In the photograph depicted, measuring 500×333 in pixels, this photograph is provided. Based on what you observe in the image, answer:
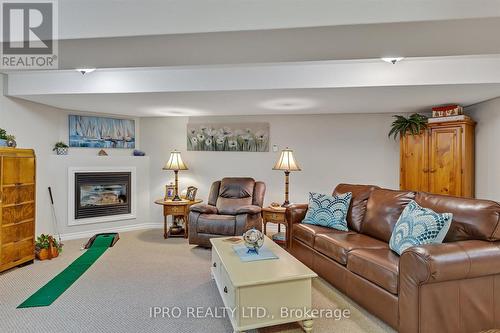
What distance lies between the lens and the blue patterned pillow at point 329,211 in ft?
10.1

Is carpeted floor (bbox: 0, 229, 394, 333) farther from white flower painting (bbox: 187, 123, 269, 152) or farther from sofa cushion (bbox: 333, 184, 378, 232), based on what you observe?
white flower painting (bbox: 187, 123, 269, 152)

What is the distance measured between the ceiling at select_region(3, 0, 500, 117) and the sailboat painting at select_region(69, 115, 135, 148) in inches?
26.2

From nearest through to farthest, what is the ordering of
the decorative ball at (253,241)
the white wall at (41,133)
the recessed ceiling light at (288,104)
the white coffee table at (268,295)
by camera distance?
the white coffee table at (268,295), the decorative ball at (253,241), the white wall at (41,133), the recessed ceiling light at (288,104)

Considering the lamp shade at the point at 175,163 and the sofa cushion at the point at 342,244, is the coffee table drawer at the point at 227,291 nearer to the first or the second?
the sofa cushion at the point at 342,244

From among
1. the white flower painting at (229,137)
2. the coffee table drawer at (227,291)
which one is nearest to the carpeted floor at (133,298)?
the coffee table drawer at (227,291)

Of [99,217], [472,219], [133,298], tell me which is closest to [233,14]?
[472,219]

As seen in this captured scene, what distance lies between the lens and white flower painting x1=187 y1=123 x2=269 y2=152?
4.86 meters

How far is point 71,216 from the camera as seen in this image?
434 centimetres

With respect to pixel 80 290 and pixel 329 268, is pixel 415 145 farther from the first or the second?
pixel 80 290

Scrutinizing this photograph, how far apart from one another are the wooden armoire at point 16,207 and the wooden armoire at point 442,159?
16.9ft

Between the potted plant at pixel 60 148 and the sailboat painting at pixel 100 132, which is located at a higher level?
the sailboat painting at pixel 100 132

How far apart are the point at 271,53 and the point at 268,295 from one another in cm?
185

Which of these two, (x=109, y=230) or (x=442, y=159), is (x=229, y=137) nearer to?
(x=109, y=230)

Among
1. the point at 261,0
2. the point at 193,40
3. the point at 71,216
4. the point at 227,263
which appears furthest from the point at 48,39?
the point at 71,216
